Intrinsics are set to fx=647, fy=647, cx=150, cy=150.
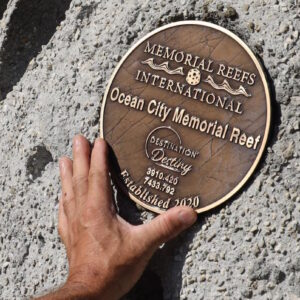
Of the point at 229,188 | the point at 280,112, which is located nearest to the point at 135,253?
the point at 229,188

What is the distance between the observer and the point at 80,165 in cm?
287

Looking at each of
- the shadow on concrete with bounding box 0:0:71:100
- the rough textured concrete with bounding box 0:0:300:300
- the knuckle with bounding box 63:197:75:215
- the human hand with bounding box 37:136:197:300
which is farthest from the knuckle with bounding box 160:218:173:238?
the shadow on concrete with bounding box 0:0:71:100

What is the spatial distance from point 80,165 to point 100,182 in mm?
164

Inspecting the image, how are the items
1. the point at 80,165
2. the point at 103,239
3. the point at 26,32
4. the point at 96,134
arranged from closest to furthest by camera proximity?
1. the point at 103,239
2. the point at 80,165
3. the point at 96,134
4. the point at 26,32

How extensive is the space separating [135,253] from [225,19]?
109 centimetres

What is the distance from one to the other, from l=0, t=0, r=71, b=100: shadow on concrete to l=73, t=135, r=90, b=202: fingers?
84 cm

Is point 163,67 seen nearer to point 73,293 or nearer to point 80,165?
point 80,165

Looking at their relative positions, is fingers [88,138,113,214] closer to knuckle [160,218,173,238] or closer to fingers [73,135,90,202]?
fingers [73,135,90,202]

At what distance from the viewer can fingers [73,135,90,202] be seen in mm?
2805

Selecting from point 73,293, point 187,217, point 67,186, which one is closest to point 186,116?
point 187,217

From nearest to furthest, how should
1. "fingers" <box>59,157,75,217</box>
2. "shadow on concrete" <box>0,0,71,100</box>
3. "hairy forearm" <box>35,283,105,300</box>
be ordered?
"hairy forearm" <box>35,283,105,300</box>
"fingers" <box>59,157,75,217</box>
"shadow on concrete" <box>0,0,71,100</box>

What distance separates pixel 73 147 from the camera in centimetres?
296

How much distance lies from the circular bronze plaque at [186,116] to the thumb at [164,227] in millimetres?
112

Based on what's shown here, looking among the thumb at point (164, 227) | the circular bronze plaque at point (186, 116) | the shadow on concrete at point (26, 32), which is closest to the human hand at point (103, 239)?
the thumb at point (164, 227)
